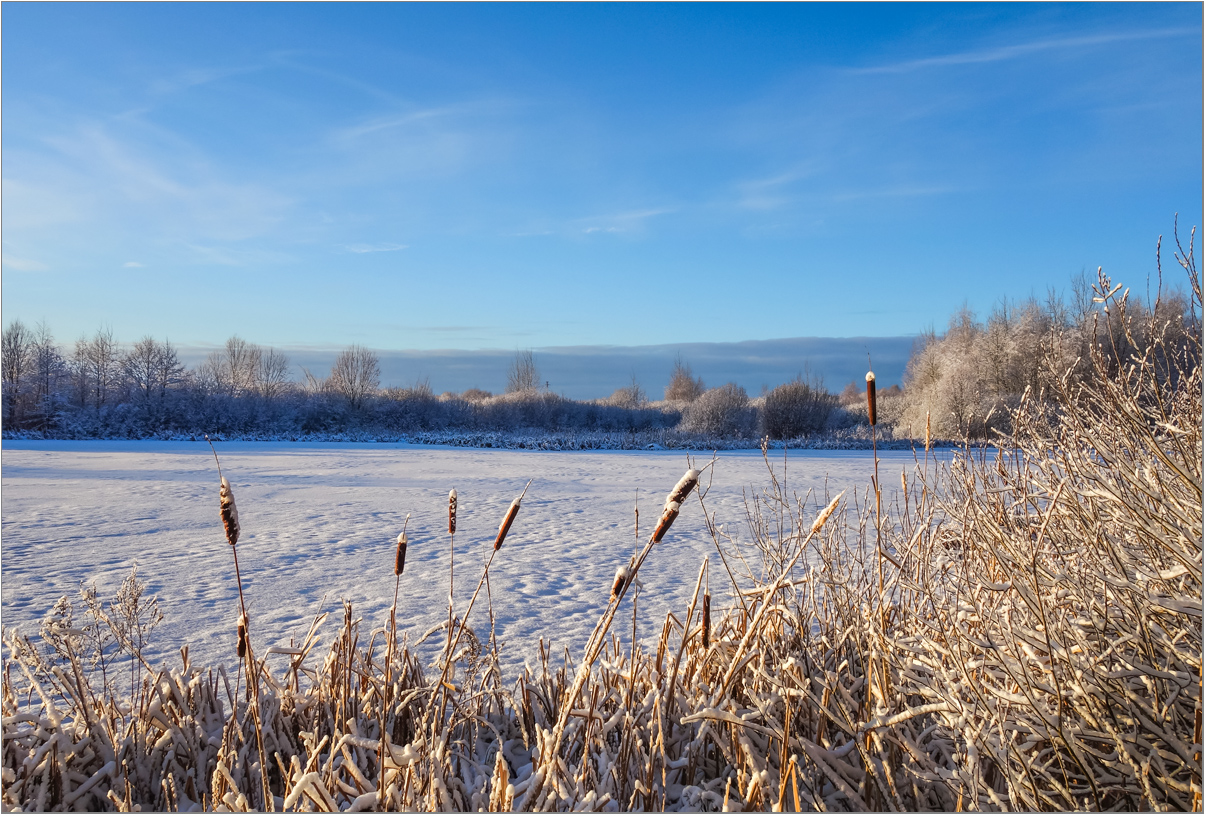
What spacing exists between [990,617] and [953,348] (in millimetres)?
28103

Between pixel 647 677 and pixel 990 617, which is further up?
pixel 990 617

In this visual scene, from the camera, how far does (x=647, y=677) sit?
227 centimetres

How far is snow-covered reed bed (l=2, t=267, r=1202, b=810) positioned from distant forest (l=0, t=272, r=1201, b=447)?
62.1ft

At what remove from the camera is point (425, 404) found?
1178 inches

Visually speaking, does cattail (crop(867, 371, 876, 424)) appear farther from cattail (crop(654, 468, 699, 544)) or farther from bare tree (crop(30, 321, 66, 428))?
bare tree (crop(30, 321, 66, 428))

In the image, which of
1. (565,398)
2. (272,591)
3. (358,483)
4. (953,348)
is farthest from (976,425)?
(272,591)

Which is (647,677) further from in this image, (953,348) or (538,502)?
(953,348)

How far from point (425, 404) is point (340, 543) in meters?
24.0

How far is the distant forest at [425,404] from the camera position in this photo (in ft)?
75.8

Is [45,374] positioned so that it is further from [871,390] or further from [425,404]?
[871,390]

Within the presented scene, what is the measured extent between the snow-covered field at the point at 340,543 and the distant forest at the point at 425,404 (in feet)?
36.6

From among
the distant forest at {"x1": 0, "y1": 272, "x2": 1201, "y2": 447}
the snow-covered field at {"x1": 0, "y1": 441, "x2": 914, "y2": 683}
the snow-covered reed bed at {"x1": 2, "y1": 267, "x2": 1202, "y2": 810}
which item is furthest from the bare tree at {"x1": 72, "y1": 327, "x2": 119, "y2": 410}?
the snow-covered reed bed at {"x1": 2, "y1": 267, "x2": 1202, "y2": 810}

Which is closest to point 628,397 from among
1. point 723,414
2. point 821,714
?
point 723,414

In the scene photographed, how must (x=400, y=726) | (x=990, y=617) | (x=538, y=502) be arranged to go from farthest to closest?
1. (x=538, y=502)
2. (x=400, y=726)
3. (x=990, y=617)
